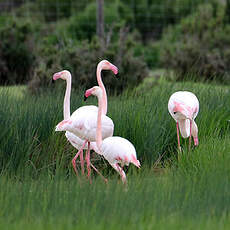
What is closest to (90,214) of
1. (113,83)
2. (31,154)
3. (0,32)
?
(31,154)

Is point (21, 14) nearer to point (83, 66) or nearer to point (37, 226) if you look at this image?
point (83, 66)

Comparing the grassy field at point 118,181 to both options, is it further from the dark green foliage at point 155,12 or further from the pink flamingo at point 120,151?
the dark green foliage at point 155,12

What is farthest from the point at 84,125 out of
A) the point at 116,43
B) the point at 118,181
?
the point at 116,43

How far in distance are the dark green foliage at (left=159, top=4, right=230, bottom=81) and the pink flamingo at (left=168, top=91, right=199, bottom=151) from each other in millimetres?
3854

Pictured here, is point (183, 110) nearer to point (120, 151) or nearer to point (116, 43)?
point (120, 151)

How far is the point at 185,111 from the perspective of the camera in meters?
5.27

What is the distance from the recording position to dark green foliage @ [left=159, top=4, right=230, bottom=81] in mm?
12242

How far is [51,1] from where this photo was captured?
2144 centimetres

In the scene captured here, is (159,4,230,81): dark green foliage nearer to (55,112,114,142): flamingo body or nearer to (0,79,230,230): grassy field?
(0,79,230,230): grassy field

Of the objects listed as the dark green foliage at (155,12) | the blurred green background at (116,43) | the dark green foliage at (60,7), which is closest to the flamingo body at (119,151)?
the blurred green background at (116,43)

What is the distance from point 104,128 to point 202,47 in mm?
9680

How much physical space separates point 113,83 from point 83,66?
0.74m

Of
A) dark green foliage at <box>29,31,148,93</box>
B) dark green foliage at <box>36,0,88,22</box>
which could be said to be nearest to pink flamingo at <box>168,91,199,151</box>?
dark green foliage at <box>29,31,148,93</box>

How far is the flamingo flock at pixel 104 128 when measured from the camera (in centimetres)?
429
